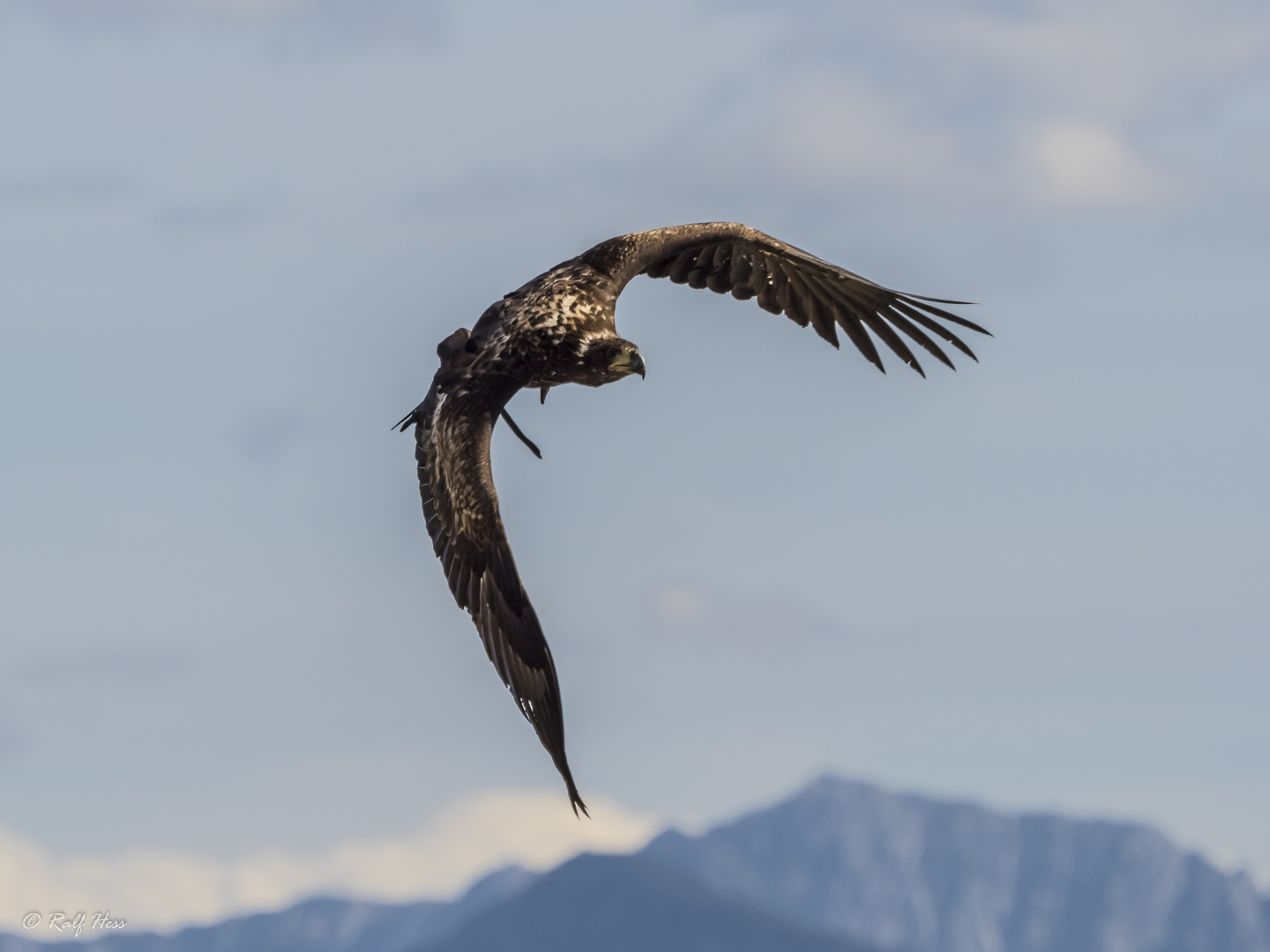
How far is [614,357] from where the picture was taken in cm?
1838

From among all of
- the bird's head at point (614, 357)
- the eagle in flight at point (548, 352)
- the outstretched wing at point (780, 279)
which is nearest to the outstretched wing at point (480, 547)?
the eagle in flight at point (548, 352)

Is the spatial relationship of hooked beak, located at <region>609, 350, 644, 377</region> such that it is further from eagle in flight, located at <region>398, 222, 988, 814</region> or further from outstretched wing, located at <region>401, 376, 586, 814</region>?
outstretched wing, located at <region>401, 376, 586, 814</region>

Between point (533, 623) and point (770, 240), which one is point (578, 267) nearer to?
point (770, 240)

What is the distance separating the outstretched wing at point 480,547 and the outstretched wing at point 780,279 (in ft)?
12.1

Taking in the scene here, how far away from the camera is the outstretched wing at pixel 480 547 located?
16188 mm

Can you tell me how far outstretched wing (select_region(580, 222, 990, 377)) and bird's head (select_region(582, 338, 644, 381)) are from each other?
245 cm

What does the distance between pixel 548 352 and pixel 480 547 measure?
2.46m

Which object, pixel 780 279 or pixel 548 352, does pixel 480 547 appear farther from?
pixel 780 279

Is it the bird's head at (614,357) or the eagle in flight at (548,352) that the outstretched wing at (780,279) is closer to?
the eagle in flight at (548,352)

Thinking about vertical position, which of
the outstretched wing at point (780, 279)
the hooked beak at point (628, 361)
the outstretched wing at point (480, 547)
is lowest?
the outstretched wing at point (480, 547)

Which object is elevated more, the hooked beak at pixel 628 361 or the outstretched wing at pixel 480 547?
the hooked beak at pixel 628 361

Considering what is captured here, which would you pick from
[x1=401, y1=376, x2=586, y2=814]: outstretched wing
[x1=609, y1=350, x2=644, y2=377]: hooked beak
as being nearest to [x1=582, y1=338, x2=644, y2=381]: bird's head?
[x1=609, y1=350, x2=644, y2=377]: hooked beak

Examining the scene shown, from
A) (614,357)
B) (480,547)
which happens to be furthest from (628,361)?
(480,547)

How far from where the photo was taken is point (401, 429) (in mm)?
18859
